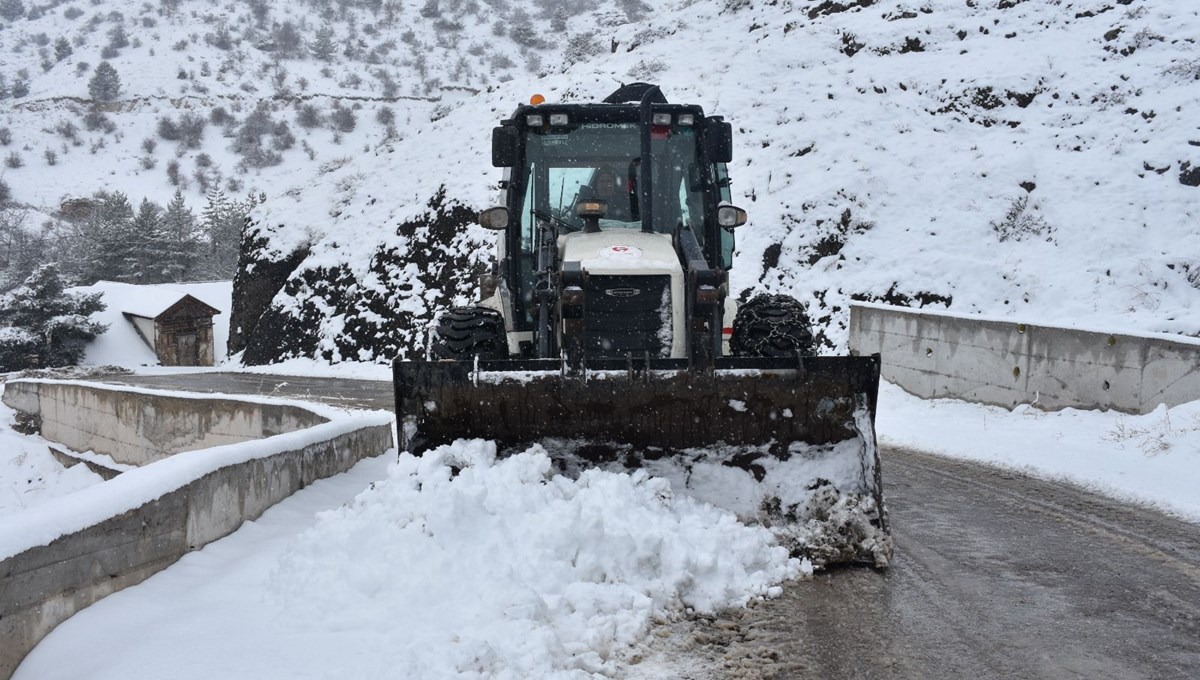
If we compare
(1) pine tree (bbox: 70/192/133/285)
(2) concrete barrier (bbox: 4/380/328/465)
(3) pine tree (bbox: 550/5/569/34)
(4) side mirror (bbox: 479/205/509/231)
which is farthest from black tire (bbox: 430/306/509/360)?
(3) pine tree (bbox: 550/5/569/34)

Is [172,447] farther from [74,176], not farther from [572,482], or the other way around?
[74,176]

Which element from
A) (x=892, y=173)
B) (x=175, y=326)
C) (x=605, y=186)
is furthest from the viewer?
(x=175, y=326)

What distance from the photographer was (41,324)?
1451 inches

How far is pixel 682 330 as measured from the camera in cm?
640

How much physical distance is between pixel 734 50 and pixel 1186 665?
99.6 ft

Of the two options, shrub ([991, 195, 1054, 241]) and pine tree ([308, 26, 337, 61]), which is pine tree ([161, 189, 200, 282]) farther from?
pine tree ([308, 26, 337, 61])

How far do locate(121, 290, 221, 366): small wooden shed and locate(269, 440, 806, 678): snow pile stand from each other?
3916 centimetres

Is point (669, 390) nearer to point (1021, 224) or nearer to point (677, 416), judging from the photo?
point (677, 416)

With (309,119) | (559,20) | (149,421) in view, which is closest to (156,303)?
(149,421)

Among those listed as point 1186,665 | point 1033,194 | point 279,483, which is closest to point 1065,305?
point 1033,194

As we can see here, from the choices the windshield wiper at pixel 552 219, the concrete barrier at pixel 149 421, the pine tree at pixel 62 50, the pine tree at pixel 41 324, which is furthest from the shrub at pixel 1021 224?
the pine tree at pixel 62 50

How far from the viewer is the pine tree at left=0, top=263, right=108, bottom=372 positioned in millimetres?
36188

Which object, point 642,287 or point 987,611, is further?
point 642,287

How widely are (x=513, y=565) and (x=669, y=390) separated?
1.73 metres
